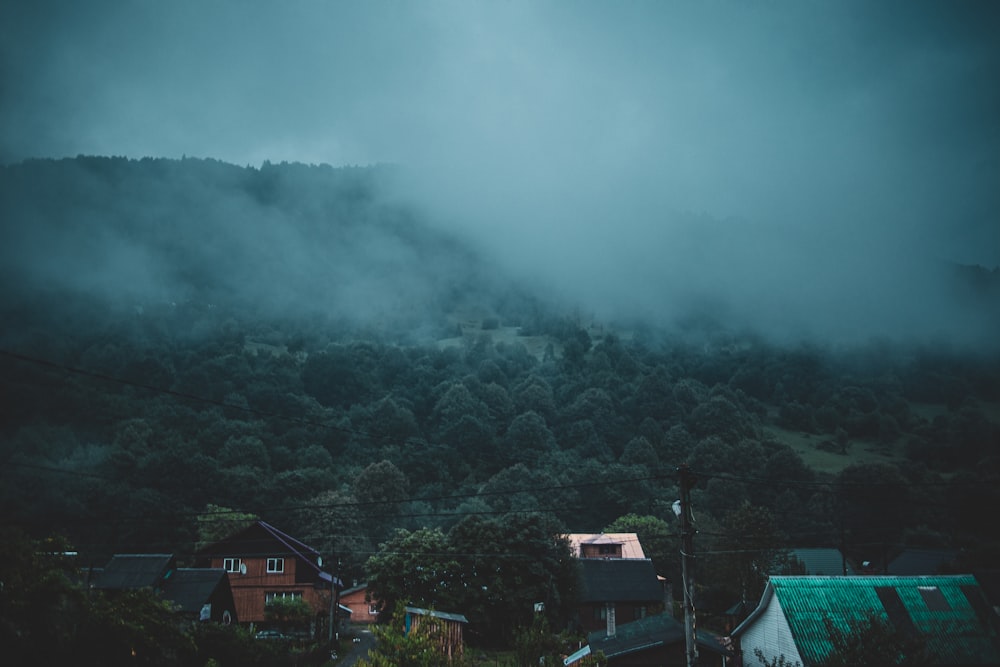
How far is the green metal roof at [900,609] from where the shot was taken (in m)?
26.2

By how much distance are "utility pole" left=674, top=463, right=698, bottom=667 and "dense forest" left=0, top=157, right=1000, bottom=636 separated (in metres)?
9.55

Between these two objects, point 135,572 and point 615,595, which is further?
point 615,595

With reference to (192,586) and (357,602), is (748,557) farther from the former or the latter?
(192,586)

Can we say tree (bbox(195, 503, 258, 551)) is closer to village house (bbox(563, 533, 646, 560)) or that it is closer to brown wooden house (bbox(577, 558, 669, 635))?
brown wooden house (bbox(577, 558, 669, 635))

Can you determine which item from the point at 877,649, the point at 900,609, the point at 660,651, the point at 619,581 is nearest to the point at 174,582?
the point at 660,651

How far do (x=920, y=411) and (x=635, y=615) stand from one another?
386 ft

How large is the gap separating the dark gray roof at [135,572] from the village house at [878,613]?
36.6m

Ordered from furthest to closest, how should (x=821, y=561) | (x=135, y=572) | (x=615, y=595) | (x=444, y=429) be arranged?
(x=444, y=429)
(x=821, y=561)
(x=615, y=595)
(x=135, y=572)

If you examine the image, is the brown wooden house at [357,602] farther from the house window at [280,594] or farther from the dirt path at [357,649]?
the dirt path at [357,649]

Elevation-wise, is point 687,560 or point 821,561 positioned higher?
point 687,560

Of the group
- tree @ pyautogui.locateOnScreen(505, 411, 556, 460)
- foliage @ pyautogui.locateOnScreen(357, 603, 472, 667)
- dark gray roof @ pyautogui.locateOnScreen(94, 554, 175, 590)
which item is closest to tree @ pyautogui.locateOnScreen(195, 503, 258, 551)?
dark gray roof @ pyautogui.locateOnScreen(94, 554, 175, 590)

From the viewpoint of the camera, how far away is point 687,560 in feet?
62.3

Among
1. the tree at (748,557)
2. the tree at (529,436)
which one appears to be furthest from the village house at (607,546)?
the tree at (529,436)

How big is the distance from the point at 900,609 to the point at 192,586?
40625 mm
